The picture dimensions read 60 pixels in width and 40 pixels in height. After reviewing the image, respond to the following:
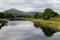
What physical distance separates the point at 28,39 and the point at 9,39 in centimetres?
408

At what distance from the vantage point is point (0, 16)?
16312 cm

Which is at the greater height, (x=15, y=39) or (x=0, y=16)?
(x=15, y=39)

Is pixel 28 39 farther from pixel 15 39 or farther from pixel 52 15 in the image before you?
pixel 52 15

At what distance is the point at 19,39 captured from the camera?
33.5 meters

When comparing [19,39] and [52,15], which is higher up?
[19,39]

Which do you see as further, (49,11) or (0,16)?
(0,16)

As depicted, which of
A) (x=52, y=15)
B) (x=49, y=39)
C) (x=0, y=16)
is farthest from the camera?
(x=0, y=16)

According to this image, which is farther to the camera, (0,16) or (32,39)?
(0,16)

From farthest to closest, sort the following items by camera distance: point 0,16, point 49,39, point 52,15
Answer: point 0,16, point 52,15, point 49,39

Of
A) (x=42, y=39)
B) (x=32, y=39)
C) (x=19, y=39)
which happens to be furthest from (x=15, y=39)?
(x=42, y=39)

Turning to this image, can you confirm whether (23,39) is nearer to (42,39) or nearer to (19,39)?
(19,39)

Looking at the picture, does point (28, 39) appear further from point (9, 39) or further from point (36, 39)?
point (9, 39)

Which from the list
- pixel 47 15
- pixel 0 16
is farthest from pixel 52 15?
pixel 0 16

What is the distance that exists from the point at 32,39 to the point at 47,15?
77458 millimetres
